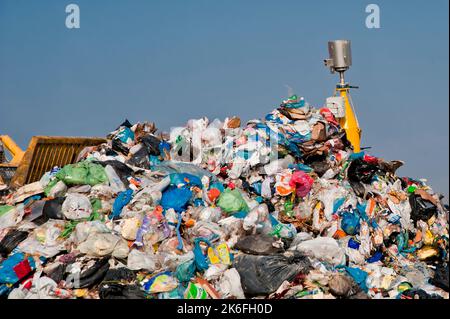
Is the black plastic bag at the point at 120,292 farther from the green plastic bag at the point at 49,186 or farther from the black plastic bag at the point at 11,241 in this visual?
the green plastic bag at the point at 49,186

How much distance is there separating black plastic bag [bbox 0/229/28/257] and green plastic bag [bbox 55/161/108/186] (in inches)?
33.8

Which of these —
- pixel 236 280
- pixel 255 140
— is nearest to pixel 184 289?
pixel 236 280

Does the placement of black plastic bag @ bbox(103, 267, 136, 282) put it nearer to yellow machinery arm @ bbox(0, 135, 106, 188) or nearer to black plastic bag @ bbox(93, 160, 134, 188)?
black plastic bag @ bbox(93, 160, 134, 188)

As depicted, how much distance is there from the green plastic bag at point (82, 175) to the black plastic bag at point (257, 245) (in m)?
1.93

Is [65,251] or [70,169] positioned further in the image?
[70,169]

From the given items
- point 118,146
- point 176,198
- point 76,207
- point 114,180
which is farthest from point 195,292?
point 118,146

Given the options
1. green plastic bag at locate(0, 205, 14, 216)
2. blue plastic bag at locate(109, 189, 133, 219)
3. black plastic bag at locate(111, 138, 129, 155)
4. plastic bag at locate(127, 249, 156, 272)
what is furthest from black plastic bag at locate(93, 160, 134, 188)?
plastic bag at locate(127, 249, 156, 272)

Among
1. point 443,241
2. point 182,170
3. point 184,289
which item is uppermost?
point 182,170

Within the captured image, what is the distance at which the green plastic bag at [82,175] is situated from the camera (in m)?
8.40

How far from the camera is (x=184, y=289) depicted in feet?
22.7

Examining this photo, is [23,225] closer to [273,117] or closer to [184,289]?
[184,289]

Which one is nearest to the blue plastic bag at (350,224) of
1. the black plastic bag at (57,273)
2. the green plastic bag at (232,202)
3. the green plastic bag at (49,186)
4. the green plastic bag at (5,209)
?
the green plastic bag at (232,202)

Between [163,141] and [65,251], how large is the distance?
246 cm

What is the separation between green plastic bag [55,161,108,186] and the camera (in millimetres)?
8398
